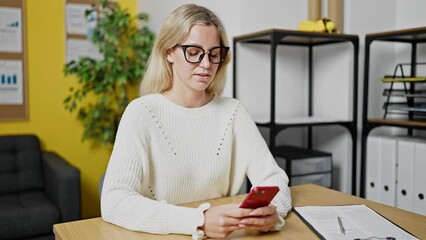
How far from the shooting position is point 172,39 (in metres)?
1.41

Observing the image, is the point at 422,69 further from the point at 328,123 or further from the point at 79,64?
the point at 79,64

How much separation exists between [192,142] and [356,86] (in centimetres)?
141

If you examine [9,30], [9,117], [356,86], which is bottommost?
[9,117]

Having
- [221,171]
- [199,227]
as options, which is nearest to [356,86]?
[221,171]

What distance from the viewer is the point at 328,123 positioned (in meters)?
2.43

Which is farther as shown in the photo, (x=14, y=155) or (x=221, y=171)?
(x=14, y=155)

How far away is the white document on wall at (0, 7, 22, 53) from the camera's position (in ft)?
10.1

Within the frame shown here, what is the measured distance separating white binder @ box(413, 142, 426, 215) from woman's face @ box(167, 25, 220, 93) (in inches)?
50.4

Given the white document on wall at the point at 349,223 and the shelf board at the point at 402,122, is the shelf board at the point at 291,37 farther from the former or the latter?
the white document on wall at the point at 349,223

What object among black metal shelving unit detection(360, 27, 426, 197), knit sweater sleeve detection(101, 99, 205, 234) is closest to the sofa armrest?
knit sweater sleeve detection(101, 99, 205, 234)

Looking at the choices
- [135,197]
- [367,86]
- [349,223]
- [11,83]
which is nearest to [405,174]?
[367,86]

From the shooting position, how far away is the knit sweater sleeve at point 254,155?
1.50 metres

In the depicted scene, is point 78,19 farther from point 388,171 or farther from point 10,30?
point 388,171

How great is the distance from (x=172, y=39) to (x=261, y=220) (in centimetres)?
64
